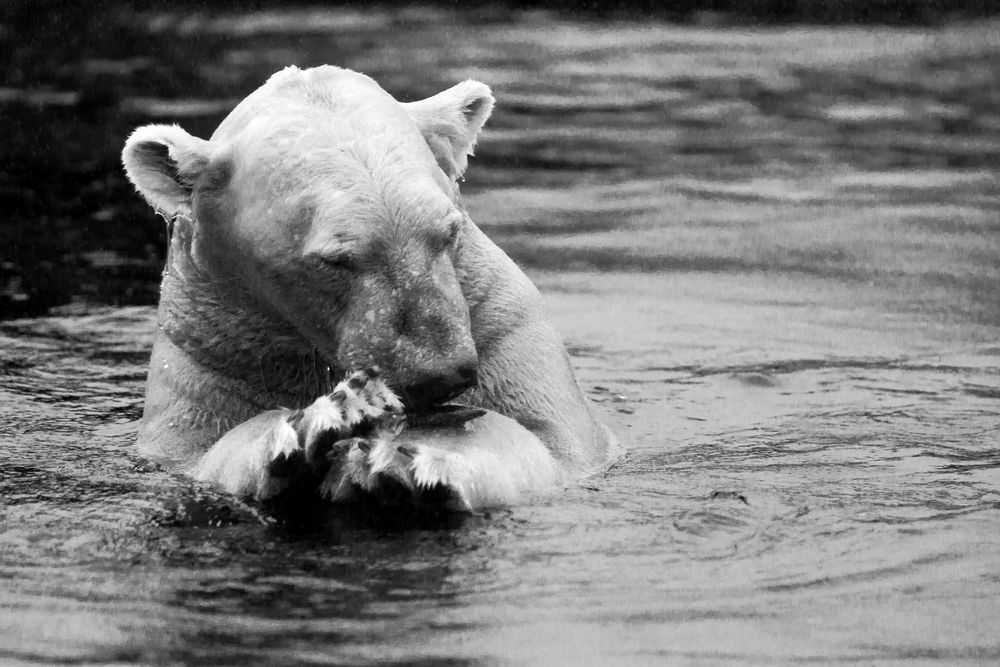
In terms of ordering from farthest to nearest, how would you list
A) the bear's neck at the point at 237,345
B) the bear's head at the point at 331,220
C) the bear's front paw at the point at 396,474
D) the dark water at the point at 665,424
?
the bear's neck at the point at 237,345
the bear's head at the point at 331,220
the bear's front paw at the point at 396,474
the dark water at the point at 665,424

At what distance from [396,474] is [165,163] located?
1589mm

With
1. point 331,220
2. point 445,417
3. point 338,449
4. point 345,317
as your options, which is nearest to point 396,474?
point 338,449

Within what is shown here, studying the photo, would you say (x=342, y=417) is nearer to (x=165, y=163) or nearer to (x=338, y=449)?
(x=338, y=449)

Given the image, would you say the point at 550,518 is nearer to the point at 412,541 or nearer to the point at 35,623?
the point at 412,541

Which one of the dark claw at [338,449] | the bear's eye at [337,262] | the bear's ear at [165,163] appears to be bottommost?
the dark claw at [338,449]

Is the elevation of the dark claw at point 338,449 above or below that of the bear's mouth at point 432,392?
below

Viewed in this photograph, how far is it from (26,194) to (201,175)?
7541 mm

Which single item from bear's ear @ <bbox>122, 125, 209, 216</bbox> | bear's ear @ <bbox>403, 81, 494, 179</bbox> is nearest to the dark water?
bear's ear @ <bbox>122, 125, 209, 216</bbox>

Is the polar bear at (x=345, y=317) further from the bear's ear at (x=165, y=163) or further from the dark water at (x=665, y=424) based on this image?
the dark water at (x=665, y=424)

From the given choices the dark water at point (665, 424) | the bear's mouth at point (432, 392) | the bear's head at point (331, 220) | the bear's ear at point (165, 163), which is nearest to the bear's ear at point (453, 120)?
the bear's head at point (331, 220)

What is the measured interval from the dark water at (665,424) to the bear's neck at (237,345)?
0.49 meters

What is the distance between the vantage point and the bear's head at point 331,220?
6109mm

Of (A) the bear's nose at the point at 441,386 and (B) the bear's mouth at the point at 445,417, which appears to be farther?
(B) the bear's mouth at the point at 445,417

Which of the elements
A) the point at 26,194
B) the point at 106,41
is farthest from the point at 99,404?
the point at 106,41
